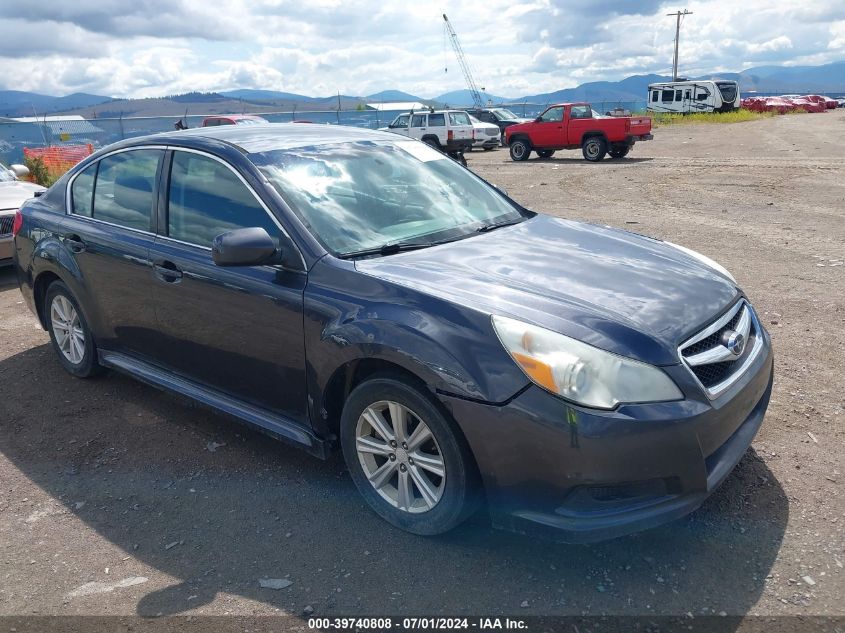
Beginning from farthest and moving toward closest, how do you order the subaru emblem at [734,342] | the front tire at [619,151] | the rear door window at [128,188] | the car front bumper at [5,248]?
the front tire at [619,151]
the car front bumper at [5,248]
the rear door window at [128,188]
the subaru emblem at [734,342]

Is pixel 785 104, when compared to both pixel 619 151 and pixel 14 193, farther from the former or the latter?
pixel 14 193

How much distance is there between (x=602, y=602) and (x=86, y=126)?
24.3m

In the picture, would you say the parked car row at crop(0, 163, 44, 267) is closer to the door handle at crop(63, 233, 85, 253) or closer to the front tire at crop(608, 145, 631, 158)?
the door handle at crop(63, 233, 85, 253)

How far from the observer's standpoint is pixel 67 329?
16.5 feet

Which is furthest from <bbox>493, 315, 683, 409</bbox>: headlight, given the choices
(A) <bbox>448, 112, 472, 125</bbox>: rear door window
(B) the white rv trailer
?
(B) the white rv trailer

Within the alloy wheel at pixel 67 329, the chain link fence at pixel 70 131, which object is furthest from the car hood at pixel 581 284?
the chain link fence at pixel 70 131

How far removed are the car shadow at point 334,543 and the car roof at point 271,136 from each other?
1.69 m

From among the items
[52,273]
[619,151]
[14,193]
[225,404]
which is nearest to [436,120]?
[619,151]

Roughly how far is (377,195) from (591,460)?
6.19ft

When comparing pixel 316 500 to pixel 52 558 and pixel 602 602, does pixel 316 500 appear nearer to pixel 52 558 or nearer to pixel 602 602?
pixel 52 558

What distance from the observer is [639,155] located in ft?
75.2

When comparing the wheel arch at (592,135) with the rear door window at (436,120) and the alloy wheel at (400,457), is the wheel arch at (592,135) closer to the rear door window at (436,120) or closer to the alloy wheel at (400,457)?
the rear door window at (436,120)

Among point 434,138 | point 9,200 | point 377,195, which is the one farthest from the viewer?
point 434,138

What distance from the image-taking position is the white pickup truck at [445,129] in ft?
84.1
